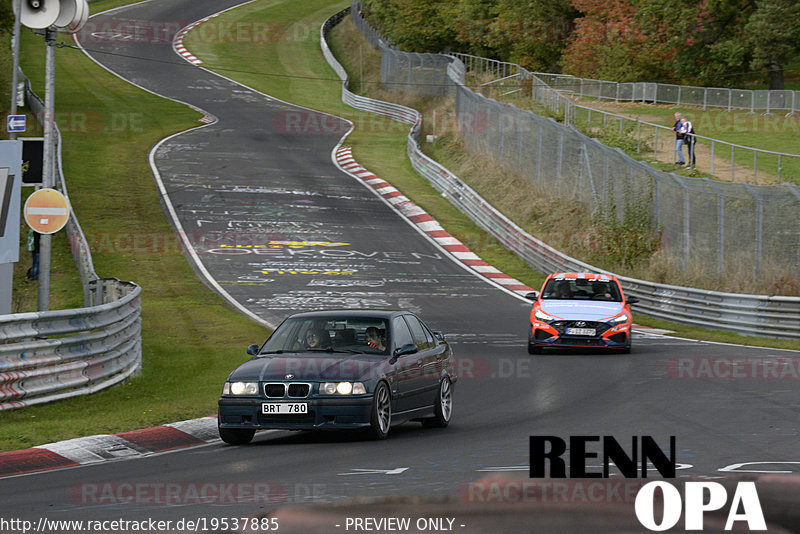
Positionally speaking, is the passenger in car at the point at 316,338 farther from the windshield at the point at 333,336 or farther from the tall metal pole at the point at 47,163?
the tall metal pole at the point at 47,163

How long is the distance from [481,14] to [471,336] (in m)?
54.8

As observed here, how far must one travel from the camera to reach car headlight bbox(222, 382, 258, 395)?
11328 millimetres

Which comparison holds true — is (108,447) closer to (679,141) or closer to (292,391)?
(292,391)

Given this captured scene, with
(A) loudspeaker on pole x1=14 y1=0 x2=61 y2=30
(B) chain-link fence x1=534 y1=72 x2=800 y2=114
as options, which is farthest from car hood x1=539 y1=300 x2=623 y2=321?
(B) chain-link fence x1=534 y1=72 x2=800 y2=114

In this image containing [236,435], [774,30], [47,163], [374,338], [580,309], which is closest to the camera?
[236,435]

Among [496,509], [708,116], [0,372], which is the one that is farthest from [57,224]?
[708,116]

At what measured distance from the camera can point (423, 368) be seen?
41.5 ft

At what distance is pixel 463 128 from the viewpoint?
4969cm

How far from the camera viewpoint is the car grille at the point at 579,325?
806 inches

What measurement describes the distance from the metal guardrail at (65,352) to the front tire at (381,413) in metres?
4.38

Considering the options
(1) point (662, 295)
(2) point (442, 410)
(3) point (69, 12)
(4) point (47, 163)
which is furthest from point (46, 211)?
(1) point (662, 295)

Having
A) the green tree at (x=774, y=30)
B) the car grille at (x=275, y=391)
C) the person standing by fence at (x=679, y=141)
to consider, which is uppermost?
the green tree at (x=774, y=30)

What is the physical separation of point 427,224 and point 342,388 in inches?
1086

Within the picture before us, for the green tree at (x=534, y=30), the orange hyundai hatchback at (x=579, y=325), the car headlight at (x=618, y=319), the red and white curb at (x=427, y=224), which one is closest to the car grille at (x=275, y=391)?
the orange hyundai hatchback at (x=579, y=325)
